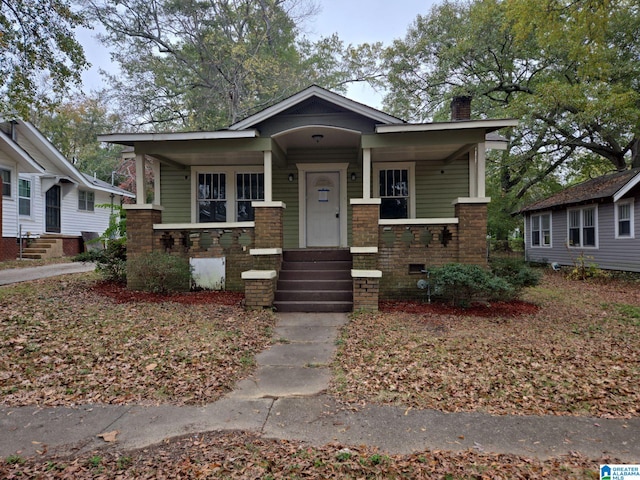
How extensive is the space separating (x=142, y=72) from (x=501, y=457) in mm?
23840

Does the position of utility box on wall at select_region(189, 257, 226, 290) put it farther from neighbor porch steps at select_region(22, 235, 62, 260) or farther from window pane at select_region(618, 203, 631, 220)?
window pane at select_region(618, 203, 631, 220)

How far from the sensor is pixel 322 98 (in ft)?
27.4

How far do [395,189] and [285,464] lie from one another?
861cm

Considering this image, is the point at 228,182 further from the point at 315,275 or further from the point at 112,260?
the point at 315,275

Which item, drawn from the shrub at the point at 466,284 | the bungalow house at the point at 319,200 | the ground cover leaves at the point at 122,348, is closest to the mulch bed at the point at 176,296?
the ground cover leaves at the point at 122,348

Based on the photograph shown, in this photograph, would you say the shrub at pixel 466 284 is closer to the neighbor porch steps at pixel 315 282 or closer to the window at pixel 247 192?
the neighbor porch steps at pixel 315 282

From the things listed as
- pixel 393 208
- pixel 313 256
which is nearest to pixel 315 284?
pixel 313 256

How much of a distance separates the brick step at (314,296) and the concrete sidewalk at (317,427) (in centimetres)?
354

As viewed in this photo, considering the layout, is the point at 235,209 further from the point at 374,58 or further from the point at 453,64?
the point at 374,58

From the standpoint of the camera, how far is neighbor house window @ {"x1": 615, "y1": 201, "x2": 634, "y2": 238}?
12.7 m

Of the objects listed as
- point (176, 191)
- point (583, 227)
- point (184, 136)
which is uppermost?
point (184, 136)

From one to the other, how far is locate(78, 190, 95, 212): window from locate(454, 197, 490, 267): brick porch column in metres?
18.6

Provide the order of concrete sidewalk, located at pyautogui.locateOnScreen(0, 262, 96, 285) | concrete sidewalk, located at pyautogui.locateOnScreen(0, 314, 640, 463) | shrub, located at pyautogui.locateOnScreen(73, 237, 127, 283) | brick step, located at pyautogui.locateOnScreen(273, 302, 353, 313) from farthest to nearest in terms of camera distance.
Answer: concrete sidewalk, located at pyautogui.locateOnScreen(0, 262, 96, 285), shrub, located at pyautogui.locateOnScreen(73, 237, 127, 283), brick step, located at pyautogui.locateOnScreen(273, 302, 353, 313), concrete sidewalk, located at pyautogui.locateOnScreen(0, 314, 640, 463)

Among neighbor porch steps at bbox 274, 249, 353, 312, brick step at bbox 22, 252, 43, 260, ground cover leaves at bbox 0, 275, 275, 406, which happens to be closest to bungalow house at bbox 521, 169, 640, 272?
neighbor porch steps at bbox 274, 249, 353, 312
